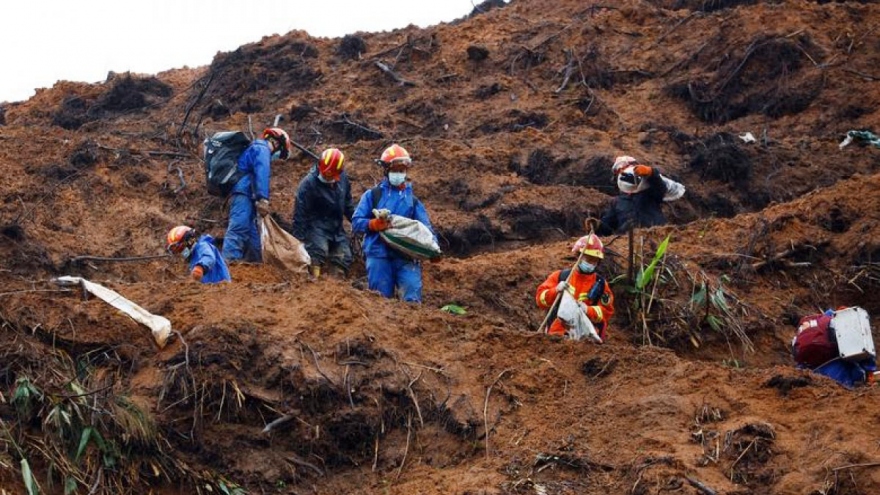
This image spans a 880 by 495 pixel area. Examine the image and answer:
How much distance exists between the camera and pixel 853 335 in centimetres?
1040

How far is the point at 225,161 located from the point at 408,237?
241cm

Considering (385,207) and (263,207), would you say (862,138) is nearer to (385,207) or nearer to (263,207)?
(385,207)

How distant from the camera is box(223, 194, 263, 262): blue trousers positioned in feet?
43.4

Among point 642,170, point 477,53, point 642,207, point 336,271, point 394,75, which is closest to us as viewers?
point 336,271

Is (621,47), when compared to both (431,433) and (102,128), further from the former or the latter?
(431,433)

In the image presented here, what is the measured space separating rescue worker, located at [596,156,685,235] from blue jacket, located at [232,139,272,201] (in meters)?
3.59

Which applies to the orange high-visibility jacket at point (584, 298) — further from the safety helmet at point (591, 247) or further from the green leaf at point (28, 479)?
the green leaf at point (28, 479)

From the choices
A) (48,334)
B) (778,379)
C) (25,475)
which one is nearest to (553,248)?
(778,379)

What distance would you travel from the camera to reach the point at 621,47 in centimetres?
2062

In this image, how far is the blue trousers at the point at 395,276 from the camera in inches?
470

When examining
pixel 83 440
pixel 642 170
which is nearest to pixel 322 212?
pixel 642 170

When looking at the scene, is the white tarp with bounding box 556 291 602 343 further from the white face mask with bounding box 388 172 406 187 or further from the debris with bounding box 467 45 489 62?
the debris with bounding box 467 45 489 62

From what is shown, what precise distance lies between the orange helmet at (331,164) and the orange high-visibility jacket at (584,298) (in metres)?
2.52

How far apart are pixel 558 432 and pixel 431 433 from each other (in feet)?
2.68
